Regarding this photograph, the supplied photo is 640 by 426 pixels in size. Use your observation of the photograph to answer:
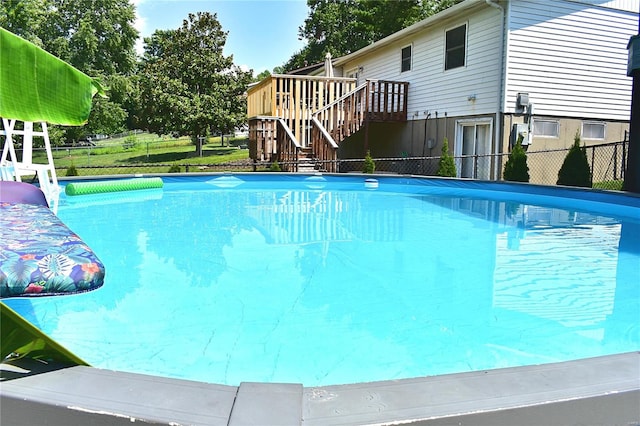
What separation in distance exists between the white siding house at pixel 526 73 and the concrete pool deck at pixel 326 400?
1173 centimetres

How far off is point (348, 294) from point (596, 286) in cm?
213

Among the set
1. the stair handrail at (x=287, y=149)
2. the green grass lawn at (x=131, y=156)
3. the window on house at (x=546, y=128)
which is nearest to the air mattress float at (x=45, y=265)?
the stair handrail at (x=287, y=149)

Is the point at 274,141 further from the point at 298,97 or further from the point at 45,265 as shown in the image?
the point at 45,265

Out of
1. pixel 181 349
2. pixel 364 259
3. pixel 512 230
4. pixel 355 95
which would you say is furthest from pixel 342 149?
pixel 181 349

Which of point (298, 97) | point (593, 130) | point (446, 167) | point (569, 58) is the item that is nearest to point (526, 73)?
point (569, 58)

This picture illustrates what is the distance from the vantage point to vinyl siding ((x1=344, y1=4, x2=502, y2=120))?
12.4m

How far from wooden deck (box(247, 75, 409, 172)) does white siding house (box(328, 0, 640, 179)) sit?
162cm

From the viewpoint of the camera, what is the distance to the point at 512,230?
22.8 feet

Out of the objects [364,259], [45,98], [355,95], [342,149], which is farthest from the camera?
[342,149]

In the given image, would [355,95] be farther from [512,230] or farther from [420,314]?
[420,314]

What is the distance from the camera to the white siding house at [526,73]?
12172 millimetres

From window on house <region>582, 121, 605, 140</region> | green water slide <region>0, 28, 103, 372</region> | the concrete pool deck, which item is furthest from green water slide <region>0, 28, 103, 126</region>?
window on house <region>582, 121, 605, 140</region>

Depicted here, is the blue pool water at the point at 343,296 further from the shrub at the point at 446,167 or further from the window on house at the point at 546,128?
the window on house at the point at 546,128

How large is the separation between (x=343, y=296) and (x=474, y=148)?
10.8 m
